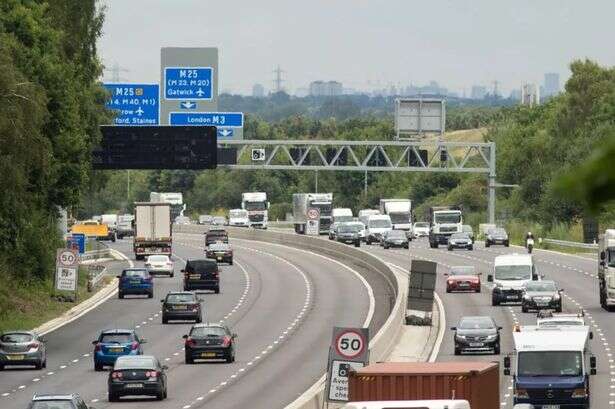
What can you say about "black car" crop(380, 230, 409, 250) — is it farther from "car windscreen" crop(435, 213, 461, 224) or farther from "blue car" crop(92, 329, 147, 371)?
"blue car" crop(92, 329, 147, 371)

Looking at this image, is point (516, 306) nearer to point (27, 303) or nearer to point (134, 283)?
point (134, 283)

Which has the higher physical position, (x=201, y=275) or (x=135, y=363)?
(x=135, y=363)

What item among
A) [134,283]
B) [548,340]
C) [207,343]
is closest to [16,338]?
[207,343]

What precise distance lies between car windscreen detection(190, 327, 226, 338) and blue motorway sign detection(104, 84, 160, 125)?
42333mm

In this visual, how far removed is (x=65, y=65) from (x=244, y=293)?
17.1 m

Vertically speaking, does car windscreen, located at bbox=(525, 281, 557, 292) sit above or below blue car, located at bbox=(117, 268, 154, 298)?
above

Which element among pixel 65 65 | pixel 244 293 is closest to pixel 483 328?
pixel 65 65

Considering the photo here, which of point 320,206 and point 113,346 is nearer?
point 113,346

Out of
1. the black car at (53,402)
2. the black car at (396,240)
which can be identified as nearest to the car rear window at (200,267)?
the black car at (396,240)

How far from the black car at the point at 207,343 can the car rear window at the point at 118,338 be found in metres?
1.98

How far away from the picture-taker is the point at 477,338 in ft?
175

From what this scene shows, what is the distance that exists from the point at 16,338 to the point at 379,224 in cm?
7846

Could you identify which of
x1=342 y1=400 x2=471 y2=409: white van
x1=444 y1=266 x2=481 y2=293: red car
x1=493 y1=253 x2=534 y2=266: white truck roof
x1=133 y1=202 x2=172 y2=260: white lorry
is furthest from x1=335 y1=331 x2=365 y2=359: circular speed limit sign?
x1=133 y1=202 x2=172 y2=260: white lorry

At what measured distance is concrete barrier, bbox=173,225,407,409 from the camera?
129 ft
